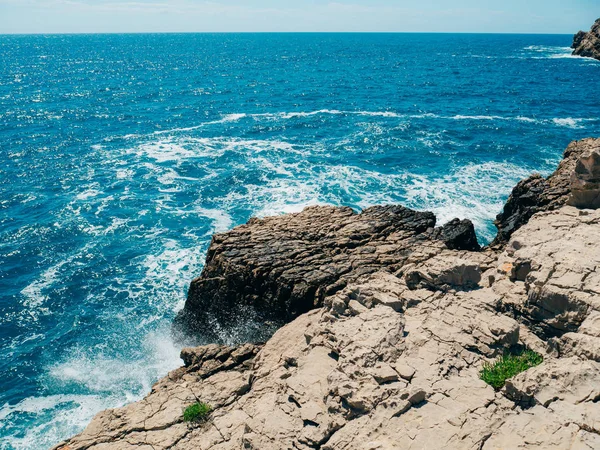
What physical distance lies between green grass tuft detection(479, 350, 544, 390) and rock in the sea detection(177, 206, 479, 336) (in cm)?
866

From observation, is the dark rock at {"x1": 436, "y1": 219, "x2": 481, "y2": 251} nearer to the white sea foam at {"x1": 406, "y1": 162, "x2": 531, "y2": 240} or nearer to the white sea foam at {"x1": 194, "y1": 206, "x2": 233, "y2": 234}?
the white sea foam at {"x1": 406, "y1": 162, "x2": 531, "y2": 240}

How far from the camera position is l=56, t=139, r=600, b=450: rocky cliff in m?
14.2

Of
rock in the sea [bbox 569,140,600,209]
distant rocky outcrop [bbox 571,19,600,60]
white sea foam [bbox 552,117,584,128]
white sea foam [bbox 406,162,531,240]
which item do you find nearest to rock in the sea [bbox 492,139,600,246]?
rock in the sea [bbox 569,140,600,209]

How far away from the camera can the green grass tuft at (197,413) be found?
699 inches

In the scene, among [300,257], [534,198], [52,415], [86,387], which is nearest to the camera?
[52,415]

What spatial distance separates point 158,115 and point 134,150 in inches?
856

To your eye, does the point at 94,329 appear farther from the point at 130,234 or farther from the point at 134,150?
the point at 134,150

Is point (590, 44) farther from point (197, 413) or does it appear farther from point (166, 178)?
point (197, 413)

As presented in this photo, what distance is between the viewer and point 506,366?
52.1 feet

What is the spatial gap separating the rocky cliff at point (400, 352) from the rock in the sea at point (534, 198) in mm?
4013

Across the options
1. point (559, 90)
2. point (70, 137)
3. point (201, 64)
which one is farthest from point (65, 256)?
point (201, 64)

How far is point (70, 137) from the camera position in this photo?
71.6m

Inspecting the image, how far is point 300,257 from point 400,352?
11.3 m

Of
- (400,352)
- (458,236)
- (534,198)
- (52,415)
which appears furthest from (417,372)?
(52,415)
